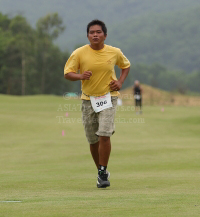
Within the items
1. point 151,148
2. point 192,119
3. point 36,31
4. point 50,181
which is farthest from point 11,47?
point 50,181

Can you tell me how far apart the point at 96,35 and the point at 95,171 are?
350cm

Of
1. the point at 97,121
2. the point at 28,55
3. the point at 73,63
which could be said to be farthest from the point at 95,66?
the point at 28,55

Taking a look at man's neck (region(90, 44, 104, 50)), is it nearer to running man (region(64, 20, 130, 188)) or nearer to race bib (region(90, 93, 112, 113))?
running man (region(64, 20, 130, 188))

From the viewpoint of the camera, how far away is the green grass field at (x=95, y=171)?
529 cm

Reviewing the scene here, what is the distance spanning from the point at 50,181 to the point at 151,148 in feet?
24.1

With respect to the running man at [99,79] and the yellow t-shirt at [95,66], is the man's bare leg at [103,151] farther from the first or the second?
the yellow t-shirt at [95,66]

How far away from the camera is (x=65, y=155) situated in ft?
47.7

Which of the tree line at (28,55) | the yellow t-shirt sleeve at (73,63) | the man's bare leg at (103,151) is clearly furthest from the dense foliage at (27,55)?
the man's bare leg at (103,151)

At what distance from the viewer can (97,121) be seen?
838cm

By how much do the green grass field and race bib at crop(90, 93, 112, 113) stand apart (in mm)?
1095

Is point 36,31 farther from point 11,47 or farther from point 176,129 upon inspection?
point 176,129

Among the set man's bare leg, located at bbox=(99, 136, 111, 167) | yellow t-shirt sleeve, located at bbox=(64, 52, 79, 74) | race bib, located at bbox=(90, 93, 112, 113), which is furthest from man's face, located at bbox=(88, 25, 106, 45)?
man's bare leg, located at bbox=(99, 136, 111, 167)

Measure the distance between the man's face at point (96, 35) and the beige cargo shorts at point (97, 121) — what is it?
82 cm

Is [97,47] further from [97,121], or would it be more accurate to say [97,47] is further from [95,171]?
[95,171]
